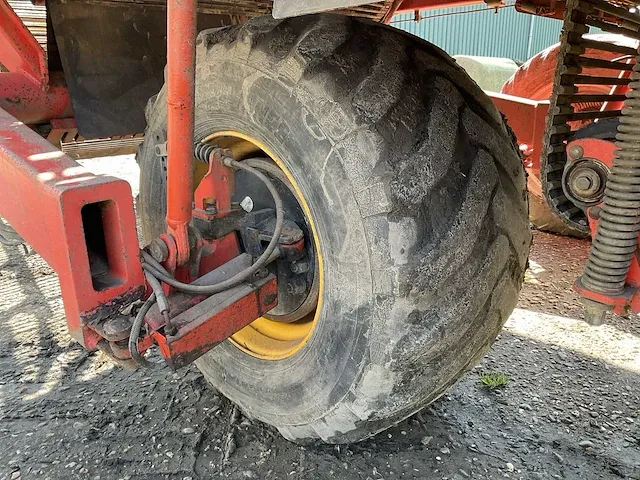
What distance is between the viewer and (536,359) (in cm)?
246

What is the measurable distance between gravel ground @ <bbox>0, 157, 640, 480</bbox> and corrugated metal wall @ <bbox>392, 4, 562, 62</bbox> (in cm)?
1231

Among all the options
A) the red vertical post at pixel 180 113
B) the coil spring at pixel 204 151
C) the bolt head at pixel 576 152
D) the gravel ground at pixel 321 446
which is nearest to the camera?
the red vertical post at pixel 180 113

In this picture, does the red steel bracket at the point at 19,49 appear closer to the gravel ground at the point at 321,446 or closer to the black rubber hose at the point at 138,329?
the gravel ground at the point at 321,446

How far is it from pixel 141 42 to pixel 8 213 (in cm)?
138

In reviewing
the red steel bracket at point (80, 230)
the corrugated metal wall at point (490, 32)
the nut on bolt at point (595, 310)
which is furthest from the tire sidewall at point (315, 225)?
the corrugated metal wall at point (490, 32)

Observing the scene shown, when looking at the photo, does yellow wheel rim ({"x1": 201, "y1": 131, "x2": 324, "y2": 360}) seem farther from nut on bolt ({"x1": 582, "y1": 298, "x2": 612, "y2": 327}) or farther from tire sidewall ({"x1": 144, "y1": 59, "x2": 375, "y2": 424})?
nut on bolt ({"x1": 582, "y1": 298, "x2": 612, "y2": 327})

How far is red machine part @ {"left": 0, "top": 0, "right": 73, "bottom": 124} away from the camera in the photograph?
2.46m

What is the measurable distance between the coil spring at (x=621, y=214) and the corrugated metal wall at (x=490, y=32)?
41.6ft

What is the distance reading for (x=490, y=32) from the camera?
15492mm

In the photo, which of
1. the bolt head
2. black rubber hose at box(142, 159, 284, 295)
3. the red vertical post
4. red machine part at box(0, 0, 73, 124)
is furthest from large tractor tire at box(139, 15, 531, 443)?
red machine part at box(0, 0, 73, 124)

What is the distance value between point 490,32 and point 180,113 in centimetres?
1606

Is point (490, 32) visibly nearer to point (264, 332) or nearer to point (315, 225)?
point (264, 332)

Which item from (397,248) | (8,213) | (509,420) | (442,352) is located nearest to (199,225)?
(8,213)

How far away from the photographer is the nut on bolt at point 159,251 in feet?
4.80
